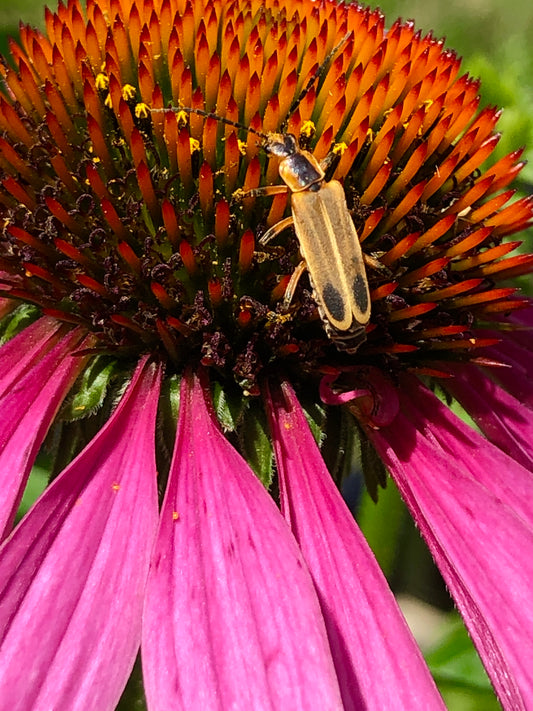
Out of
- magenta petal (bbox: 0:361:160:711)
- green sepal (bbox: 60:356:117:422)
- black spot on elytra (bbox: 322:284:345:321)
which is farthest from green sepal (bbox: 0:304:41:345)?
black spot on elytra (bbox: 322:284:345:321)

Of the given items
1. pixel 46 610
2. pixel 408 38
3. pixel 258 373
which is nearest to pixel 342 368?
pixel 258 373

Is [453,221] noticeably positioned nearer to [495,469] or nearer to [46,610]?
[495,469]

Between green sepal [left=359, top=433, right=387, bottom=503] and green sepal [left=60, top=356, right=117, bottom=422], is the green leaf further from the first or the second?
green sepal [left=60, top=356, right=117, bottom=422]

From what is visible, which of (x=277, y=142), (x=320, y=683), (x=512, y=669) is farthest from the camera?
(x=277, y=142)

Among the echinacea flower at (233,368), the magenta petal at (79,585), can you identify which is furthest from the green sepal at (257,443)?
the magenta petal at (79,585)

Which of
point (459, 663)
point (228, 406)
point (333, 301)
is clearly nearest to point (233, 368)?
point (228, 406)

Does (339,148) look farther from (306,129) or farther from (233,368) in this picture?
(233,368)

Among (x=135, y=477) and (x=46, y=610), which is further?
(x=135, y=477)
